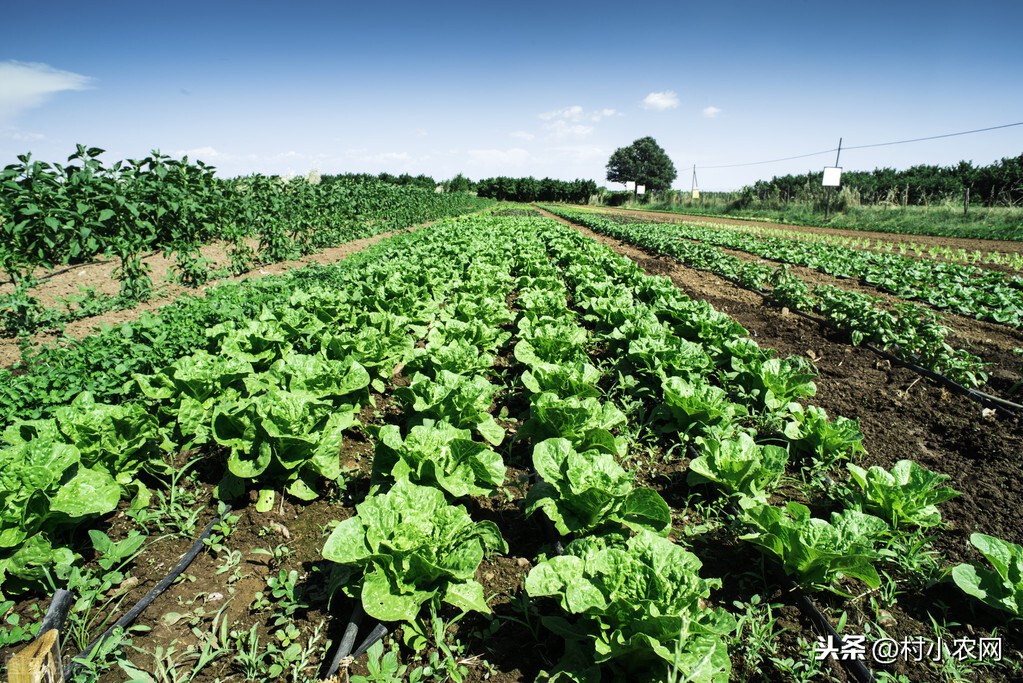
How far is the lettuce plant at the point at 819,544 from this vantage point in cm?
213

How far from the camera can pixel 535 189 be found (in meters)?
74.6

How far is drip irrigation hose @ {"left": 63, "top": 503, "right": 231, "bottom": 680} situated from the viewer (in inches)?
73.6

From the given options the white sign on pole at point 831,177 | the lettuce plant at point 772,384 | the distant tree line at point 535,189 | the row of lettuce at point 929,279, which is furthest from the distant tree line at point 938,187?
the lettuce plant at point 772,384

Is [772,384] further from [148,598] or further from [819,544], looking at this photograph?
[148,598]

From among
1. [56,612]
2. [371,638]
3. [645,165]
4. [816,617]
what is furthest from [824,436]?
[645,165]

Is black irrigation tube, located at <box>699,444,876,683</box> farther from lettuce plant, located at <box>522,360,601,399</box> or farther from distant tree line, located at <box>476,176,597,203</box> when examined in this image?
distant tree line, located at <box>476,176,597,203</box>

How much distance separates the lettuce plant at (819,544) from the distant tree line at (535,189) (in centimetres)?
7492

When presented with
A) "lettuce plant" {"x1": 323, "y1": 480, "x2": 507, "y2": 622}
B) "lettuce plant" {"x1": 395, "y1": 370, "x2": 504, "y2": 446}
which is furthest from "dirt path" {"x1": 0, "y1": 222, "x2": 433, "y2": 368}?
"lettuce plant" {"x1": 323, "y1": 480, "x2": 507, "y2": 622}

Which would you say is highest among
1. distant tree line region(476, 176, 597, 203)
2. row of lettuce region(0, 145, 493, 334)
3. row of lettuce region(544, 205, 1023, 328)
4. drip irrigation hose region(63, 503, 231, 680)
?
distant tree line region(476, 176, 597, 203)

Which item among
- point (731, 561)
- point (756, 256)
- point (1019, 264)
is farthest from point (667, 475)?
point (1019, 264)

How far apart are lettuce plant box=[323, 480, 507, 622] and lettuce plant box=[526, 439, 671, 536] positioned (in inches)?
16.7

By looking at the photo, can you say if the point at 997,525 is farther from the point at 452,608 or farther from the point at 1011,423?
the point at 452,608

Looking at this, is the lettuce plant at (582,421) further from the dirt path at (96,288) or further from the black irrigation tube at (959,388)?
the dirt path at (96,288)

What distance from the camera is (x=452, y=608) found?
2340mm
